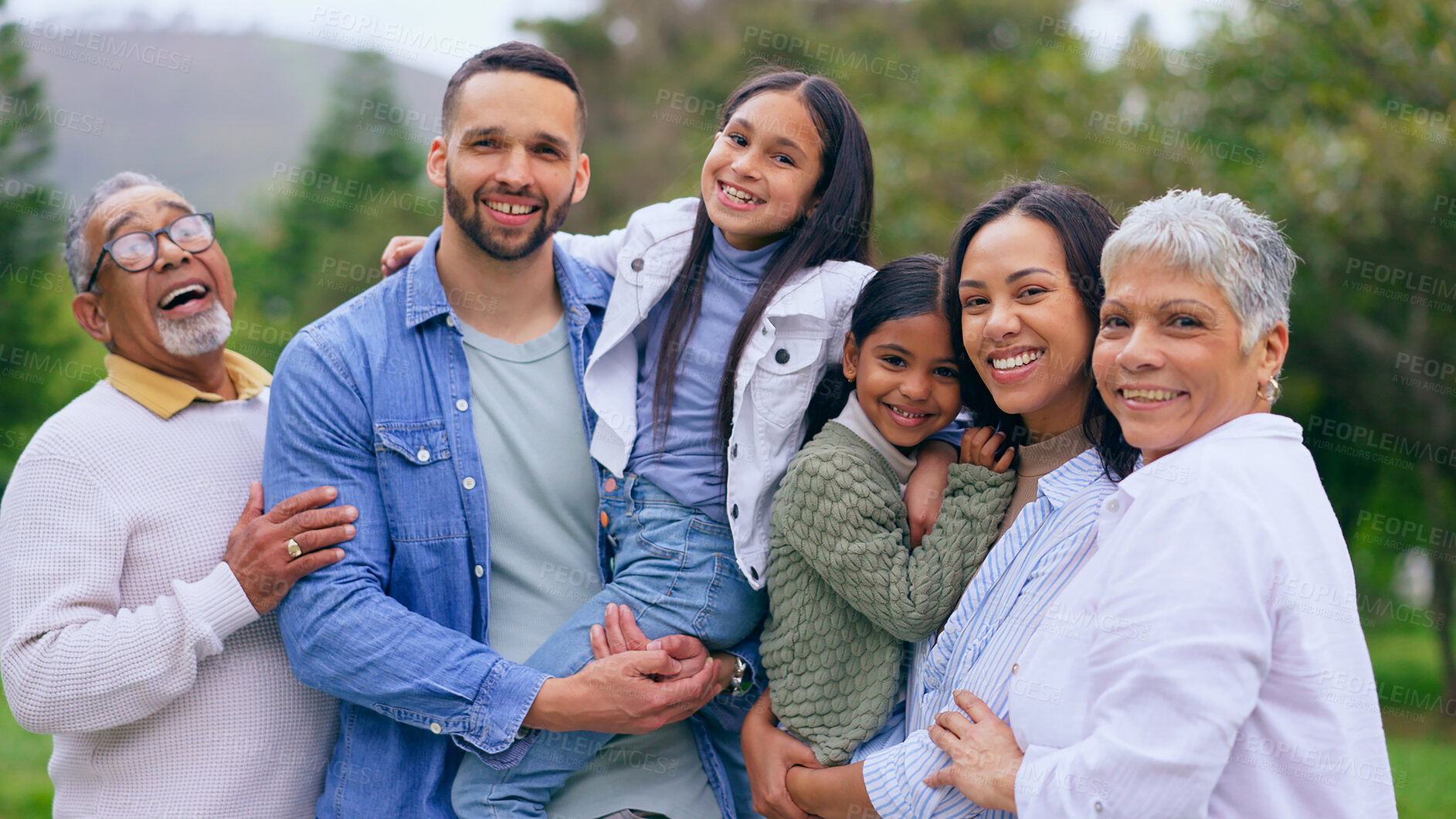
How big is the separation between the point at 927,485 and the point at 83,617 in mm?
2088

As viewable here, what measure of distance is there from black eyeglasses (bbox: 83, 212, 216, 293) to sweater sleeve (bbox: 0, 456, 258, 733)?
59 centimetres

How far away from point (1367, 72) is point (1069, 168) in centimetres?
219

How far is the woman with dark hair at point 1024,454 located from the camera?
7.36ft

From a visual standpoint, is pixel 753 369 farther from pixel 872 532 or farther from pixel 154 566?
pixel 154 566

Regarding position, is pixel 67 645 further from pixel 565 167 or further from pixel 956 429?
pixel 956 429

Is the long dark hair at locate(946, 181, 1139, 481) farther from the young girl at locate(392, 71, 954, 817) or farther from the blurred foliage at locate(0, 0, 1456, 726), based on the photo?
the blurred foliage at locate(0, 0, 1456, 726)

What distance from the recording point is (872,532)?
249cm

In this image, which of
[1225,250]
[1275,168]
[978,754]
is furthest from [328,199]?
[1225,250]

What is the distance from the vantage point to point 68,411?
2879 millimetres

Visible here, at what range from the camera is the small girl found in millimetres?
2436

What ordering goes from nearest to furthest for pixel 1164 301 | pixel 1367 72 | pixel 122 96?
pixel 1164 301 → pixel 1367 72 → pixel 122 96

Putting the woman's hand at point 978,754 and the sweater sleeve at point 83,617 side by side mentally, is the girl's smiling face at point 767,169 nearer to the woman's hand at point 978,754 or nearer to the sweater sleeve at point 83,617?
the woman's hand at point 978,754

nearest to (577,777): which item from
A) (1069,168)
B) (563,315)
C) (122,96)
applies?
(563,315)

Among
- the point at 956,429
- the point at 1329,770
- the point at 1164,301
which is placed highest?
the point at 1164,301
